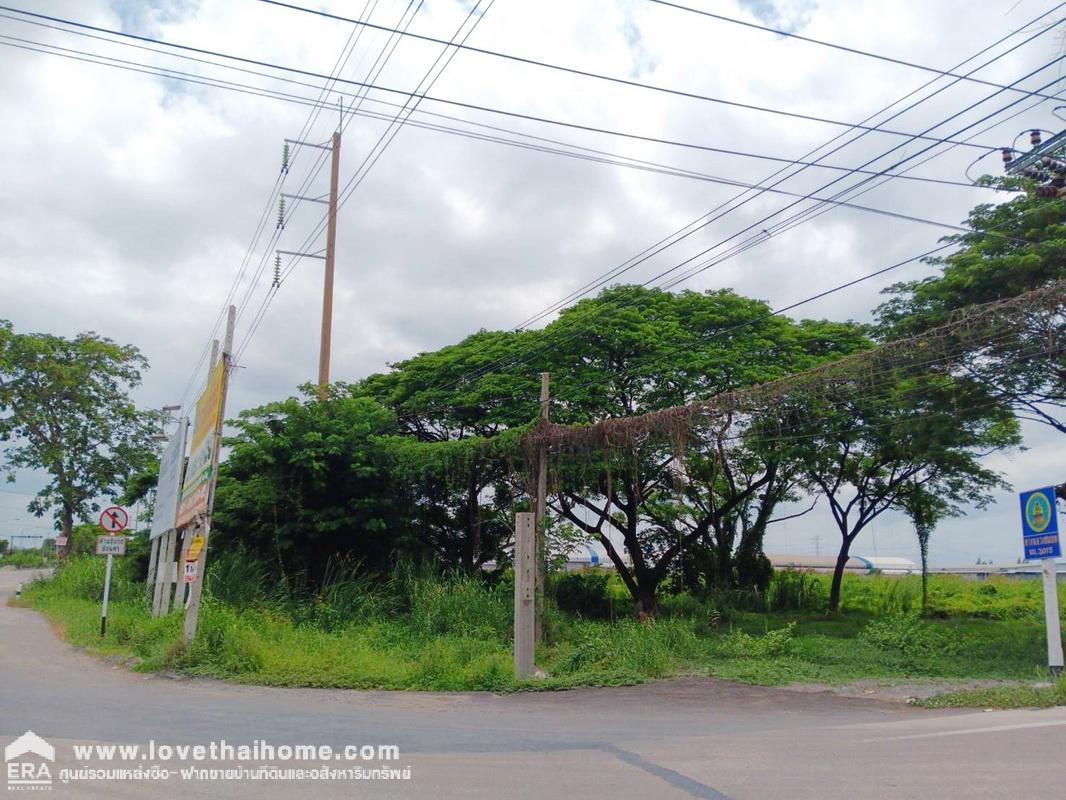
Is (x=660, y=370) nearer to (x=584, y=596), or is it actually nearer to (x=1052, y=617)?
(x=584, y=596)

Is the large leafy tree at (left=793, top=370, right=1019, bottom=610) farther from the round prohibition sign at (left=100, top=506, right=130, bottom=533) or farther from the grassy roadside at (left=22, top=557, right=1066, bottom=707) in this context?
the round prohibition sign at (left=100, top=506, right=130, bottom=533)

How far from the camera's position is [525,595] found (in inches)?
577

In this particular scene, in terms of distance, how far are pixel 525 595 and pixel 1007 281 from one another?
10.8m

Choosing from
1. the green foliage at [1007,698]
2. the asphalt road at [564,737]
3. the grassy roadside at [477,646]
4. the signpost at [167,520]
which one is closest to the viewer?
the asphalt road at [564,737]

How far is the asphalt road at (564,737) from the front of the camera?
6.67m

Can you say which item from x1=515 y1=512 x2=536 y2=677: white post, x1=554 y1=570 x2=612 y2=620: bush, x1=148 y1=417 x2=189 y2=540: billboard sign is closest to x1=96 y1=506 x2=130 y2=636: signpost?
x1=148 y1=417 x2=189 y2=540: billboard sign

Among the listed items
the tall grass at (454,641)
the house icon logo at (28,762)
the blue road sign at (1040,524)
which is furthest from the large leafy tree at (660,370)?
the house icon logo at (28,762)

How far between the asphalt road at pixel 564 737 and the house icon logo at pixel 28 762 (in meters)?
0.07

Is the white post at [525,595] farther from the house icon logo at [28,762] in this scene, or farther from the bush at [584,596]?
the bush at [584,596]

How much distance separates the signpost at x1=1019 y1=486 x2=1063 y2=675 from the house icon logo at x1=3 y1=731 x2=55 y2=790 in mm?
13173

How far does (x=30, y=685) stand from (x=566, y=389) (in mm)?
13438

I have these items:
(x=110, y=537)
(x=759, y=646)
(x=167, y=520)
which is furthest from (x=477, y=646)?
(x=167, y=520)

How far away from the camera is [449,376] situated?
84.8 ft

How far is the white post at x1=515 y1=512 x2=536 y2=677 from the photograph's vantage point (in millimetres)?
14281
